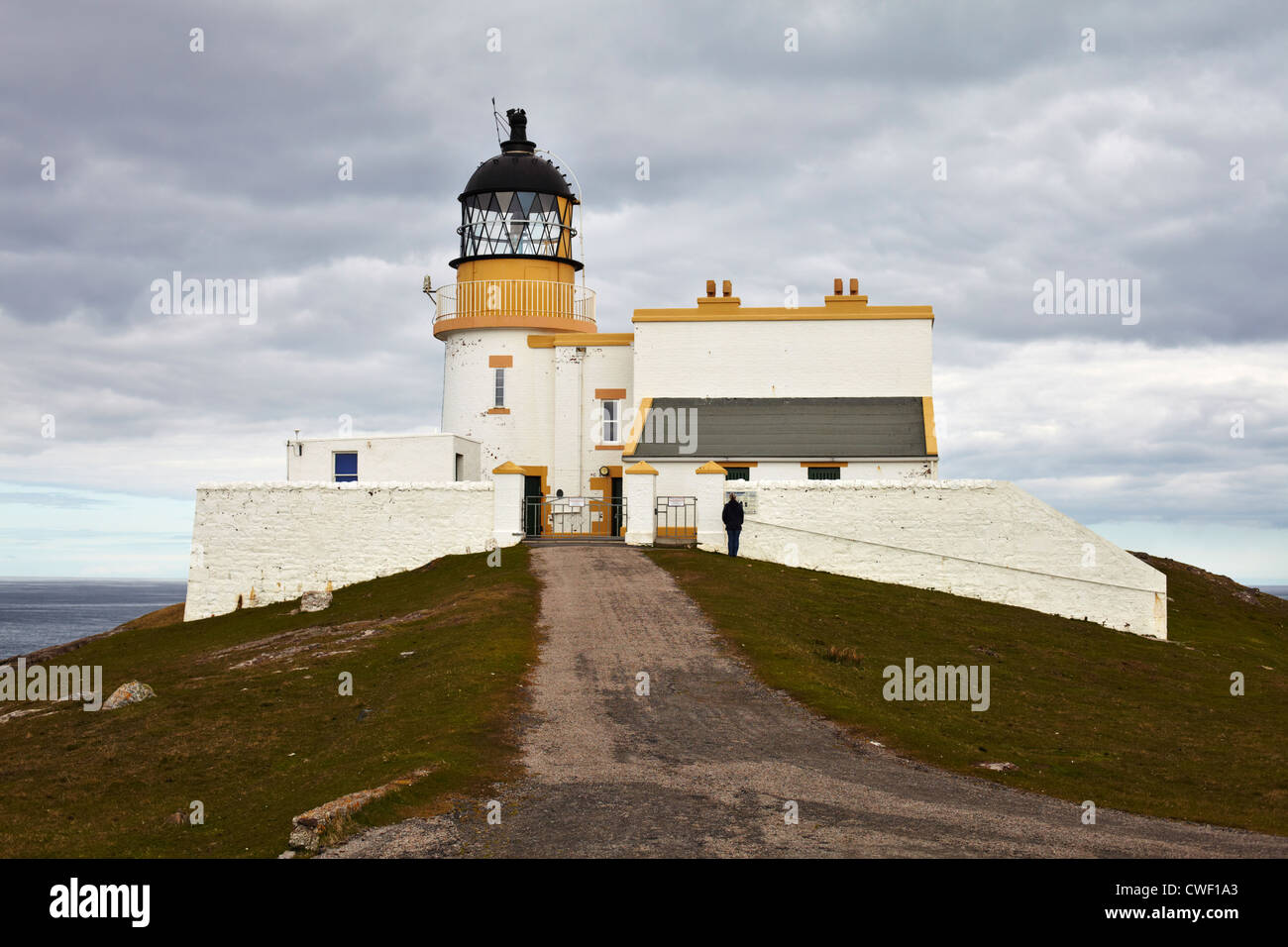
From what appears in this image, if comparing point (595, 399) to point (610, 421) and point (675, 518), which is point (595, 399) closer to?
point (610, 421)

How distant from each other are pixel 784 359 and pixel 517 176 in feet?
35.7

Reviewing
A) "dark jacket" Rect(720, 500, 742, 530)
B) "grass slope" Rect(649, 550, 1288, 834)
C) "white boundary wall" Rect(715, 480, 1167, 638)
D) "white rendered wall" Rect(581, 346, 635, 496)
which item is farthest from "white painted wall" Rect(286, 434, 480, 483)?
"white boundary wall" Rect(715, 480, 1167, 638)

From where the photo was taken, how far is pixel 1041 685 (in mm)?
19828

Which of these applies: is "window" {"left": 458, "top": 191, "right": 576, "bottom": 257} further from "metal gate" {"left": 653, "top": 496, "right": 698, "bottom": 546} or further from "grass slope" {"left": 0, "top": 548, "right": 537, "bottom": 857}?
"grass slope" {"left": 0, "top": 548, "right": 537, "bottom": 857}

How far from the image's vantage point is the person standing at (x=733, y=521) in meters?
28.0

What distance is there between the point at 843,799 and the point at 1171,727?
8.82 metres

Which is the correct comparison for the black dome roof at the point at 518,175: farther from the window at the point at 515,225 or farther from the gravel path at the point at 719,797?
the gravel path at the point at 719,797

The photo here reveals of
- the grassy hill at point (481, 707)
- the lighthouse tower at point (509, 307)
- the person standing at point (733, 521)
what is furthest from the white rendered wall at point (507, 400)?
the person standing at point (733, 521)

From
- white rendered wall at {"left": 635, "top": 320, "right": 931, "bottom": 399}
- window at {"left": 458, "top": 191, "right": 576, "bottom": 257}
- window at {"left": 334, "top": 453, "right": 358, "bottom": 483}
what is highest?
window at {"left": 458, "top": 191, "right": 576, "bottom": 257}

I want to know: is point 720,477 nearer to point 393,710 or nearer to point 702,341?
point 702,341

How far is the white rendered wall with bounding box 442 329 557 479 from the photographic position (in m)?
36.8

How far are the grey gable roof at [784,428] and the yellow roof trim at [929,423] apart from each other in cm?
13

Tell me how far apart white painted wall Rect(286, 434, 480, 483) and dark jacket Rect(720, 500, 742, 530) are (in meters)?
9.37
